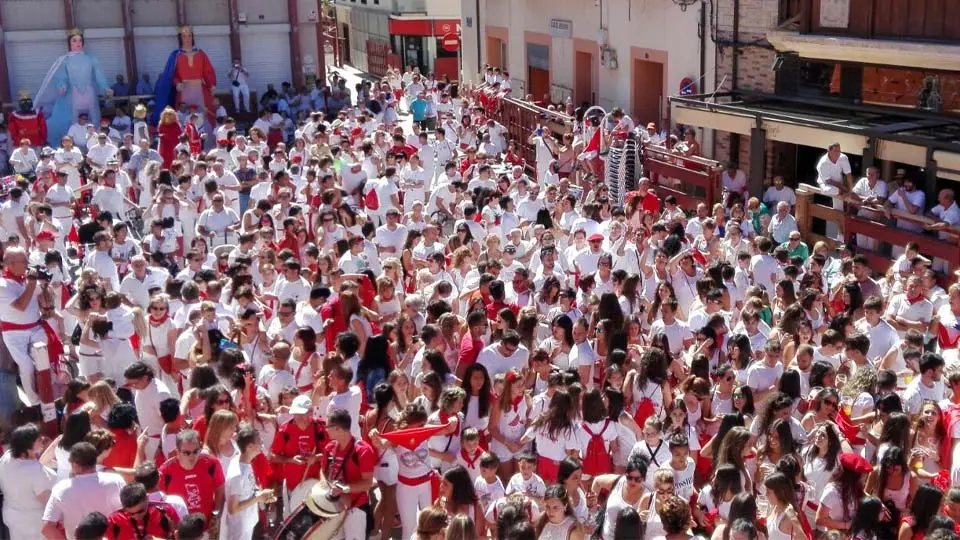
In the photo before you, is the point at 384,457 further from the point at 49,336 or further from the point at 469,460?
the point at 49,336

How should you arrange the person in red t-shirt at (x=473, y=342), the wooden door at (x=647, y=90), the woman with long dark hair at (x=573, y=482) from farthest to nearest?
1. the wooden door at (x=647, y=90)
2. the person in red t-shirt at (x=473, y=342)
3. the woman with long dark hair at (x=573, y=482)

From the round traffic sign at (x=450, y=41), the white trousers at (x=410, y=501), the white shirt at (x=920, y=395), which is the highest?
the round traffic sign at (x=450, y=41)

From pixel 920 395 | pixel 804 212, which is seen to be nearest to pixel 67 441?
pixel 920 395

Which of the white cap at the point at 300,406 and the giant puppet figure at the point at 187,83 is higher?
the giant puppet figure at the point at 187,83

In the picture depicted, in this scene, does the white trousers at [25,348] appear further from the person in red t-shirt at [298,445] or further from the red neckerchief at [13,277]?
the person in red t-shirt at [298,445]

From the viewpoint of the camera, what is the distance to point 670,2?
2155 centimetres

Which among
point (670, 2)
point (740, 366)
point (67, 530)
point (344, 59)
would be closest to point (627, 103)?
point (670, 2)

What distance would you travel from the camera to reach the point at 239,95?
2730 cm

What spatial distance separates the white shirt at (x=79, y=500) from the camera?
659 cm

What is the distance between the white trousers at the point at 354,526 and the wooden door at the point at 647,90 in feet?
56.9

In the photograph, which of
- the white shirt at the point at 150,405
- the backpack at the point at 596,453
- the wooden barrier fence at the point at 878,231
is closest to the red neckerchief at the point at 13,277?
the white shirt at the point at 150,405

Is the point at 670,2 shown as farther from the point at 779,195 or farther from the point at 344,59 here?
the point at 344,59

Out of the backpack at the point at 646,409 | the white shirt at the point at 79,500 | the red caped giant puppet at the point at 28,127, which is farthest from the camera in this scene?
the red caped giant puppet at the point at 28,127

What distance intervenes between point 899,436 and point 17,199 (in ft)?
35.5
